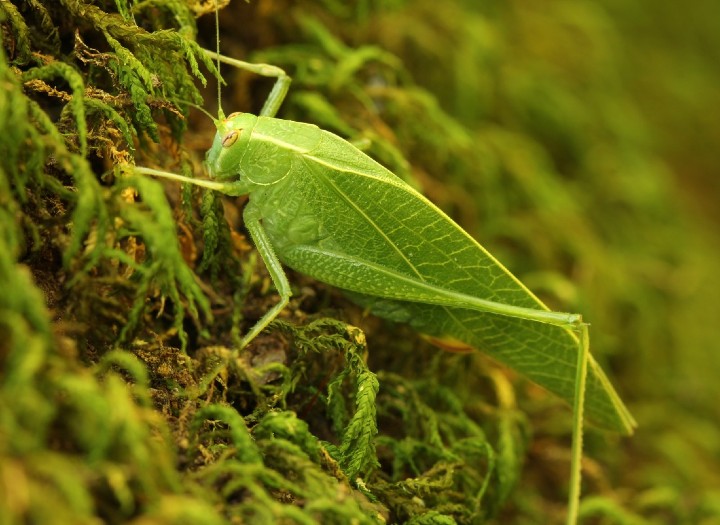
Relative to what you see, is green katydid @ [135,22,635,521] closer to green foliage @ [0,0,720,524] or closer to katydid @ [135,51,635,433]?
katydid @ [135,51,635,433]

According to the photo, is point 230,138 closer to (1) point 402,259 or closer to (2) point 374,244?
(2) point 374,244

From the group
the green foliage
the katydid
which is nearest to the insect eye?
the katydid

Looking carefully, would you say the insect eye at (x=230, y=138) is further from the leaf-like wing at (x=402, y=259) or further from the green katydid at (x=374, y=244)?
the leaf-like wing at (x=402, y=259)

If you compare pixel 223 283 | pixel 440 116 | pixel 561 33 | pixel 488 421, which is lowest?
pixel 488 421

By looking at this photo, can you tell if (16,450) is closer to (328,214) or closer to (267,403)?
(267,403)

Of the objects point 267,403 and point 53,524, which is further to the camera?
point 267,403

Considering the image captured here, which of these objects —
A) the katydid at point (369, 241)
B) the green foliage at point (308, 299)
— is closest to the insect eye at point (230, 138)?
the katydid at point (369, 241)

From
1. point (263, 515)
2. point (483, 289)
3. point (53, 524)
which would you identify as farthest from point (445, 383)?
point (53, 524)
